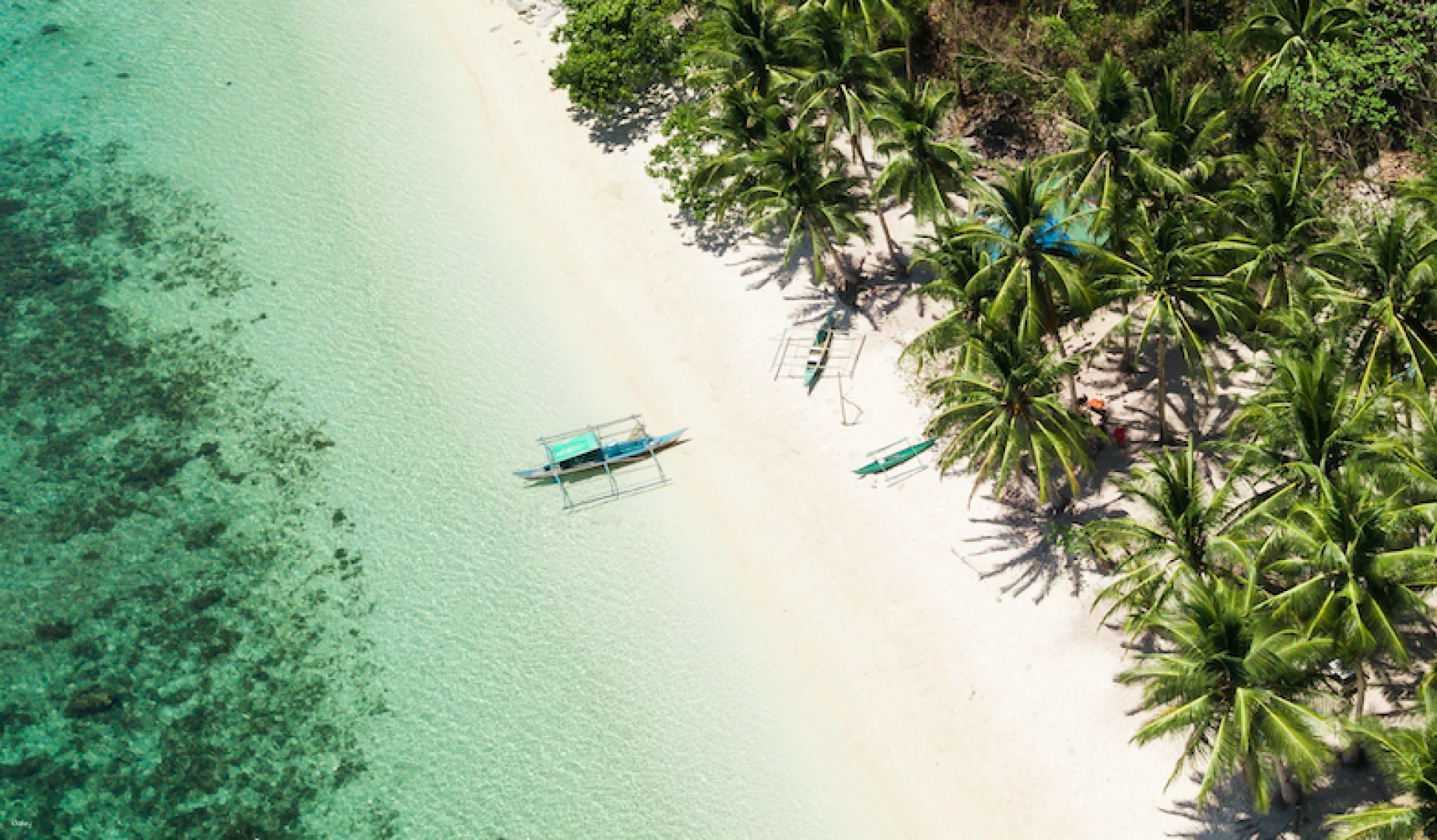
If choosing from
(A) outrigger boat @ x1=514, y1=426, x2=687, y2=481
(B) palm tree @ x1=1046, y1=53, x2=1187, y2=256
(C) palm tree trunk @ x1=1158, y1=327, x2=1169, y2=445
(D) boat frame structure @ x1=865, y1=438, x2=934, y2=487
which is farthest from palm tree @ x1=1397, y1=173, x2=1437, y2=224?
(A) outrigger boat @ x1=514, y1=426, x2=687, y2=481

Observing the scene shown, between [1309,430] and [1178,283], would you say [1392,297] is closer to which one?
[1178,283]

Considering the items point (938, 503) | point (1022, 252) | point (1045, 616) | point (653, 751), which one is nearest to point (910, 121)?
point (1022, 252)

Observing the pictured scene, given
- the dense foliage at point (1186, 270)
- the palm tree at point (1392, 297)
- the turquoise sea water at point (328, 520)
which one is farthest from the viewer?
the turquoise sea water at point (328, 520)

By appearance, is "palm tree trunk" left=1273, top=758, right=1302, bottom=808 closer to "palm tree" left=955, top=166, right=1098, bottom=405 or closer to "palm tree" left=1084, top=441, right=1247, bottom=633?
"palm tree" left=1084, top=441, right=1247, bottom=633

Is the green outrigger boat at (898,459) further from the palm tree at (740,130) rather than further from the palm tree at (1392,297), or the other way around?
the palm tree at (1392,297)

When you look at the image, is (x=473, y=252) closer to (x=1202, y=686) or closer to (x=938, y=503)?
(x=938, y=503)

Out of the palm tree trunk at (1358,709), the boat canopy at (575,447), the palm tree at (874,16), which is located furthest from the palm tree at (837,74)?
the palm tree trunk at (1358,709)

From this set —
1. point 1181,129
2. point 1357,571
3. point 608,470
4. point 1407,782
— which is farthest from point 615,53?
point 1407,782
